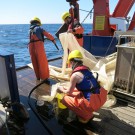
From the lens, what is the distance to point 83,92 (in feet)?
10.5

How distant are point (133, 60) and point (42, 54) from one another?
224cm

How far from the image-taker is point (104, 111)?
12.5 ft

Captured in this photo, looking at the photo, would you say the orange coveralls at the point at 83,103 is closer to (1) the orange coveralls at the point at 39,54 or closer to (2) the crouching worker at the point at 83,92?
(2) the crouching worker at the point at 83,92

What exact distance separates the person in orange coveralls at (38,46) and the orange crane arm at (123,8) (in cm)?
330

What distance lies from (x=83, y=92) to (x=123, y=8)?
4.96 metres

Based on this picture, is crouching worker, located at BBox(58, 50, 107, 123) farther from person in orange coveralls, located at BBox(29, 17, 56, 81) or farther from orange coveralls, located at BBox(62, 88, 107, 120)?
person in orange coveralls, located at BBox(29, 17, 56, 81)

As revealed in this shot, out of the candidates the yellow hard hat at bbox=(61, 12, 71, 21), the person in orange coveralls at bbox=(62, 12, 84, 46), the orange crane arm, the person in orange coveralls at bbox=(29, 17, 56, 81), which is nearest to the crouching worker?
the person in orange coveralls at bbox=(29, 17, 56, 81)

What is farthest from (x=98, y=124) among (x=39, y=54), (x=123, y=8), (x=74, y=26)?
(x=123, y=8)

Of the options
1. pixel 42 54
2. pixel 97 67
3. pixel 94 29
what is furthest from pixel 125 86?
pixel 94 29

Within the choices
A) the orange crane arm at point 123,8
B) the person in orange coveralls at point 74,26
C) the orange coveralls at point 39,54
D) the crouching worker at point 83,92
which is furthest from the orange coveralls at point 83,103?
the orange crane arm at point 123,8

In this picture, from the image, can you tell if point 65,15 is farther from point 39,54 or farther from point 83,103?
point 83,103

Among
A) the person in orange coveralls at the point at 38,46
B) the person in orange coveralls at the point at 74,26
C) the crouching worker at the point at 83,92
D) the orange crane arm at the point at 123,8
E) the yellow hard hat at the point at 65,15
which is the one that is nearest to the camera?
the crouching worker at the point at 83,92

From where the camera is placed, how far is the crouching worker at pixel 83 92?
3.12m

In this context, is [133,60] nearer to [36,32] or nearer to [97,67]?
[97,67]
